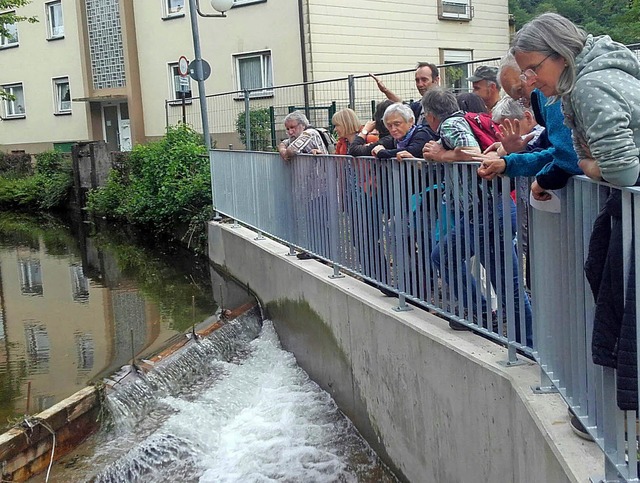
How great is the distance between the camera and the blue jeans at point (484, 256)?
401 centimetres

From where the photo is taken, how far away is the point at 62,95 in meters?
28.7

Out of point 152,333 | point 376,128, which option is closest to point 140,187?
point 152,333

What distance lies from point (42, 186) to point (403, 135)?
19.9 metres

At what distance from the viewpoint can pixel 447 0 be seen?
2330 cm

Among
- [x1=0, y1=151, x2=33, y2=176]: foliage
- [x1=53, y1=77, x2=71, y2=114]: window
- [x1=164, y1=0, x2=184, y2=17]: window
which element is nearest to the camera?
[x1=164, y1=0, x2=184, y2=17]: window

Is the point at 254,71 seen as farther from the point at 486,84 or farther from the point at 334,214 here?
the point at 486,84

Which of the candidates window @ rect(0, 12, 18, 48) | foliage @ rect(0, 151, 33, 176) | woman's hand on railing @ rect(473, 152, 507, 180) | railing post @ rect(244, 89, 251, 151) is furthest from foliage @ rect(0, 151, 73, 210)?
woman's hand on railing @ rect(473, 152, 507, 180)

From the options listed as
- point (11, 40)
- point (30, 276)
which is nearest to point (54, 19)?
point (11, 40)

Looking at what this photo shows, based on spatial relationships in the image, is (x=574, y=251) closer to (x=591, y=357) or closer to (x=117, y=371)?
(x=591, y=357)

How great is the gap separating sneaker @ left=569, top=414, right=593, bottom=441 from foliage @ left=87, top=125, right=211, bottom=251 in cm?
1068

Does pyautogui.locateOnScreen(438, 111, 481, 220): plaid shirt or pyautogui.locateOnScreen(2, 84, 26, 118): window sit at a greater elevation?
pyautogui.locateOnScreen(2, 84, 26, 118): window

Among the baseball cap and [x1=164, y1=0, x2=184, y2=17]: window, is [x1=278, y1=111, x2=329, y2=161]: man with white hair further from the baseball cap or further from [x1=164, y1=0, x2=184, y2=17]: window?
[x1=164, y1=0, x2=184, y2=17]: window

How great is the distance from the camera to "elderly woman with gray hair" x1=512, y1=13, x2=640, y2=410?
2527 mm

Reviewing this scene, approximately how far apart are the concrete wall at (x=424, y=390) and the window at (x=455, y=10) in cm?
1686
